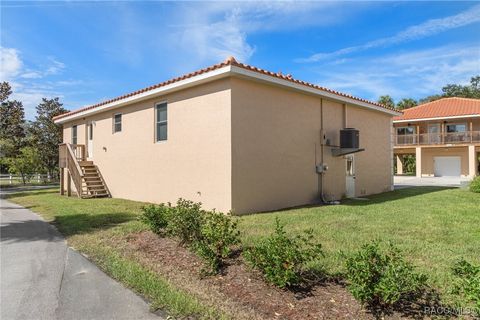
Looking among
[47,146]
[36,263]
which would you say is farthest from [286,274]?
[47,146]

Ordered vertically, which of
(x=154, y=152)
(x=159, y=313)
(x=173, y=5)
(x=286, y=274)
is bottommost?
(x=159, y=313)

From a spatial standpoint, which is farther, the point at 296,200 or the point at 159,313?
the point at 296,200

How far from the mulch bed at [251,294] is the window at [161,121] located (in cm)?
678

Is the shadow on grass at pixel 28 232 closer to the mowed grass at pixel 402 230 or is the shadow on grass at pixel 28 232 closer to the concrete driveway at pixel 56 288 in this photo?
the concrete driveway at pixel 56 288

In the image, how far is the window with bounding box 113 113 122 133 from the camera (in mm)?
13727

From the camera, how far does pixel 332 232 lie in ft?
21.6

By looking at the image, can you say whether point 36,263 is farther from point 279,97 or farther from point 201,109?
point 279,97

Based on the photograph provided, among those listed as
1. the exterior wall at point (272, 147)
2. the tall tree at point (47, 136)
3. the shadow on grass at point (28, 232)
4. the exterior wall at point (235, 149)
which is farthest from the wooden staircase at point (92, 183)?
the tall tree at point (47, 136)

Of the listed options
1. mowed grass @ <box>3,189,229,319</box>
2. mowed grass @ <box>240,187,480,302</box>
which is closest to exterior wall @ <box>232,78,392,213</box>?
mowed grass @ <box>240,187,480,302</box>

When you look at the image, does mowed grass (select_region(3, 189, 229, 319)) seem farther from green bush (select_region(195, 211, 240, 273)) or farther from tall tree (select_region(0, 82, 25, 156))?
tall tree (select_region(0, 82, 25, 156))

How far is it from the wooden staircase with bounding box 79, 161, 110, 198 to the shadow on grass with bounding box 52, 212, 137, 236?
5.14m

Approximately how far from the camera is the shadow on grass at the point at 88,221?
7.45 m

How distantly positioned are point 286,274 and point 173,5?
7.78 metres

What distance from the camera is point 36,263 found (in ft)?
17.1
